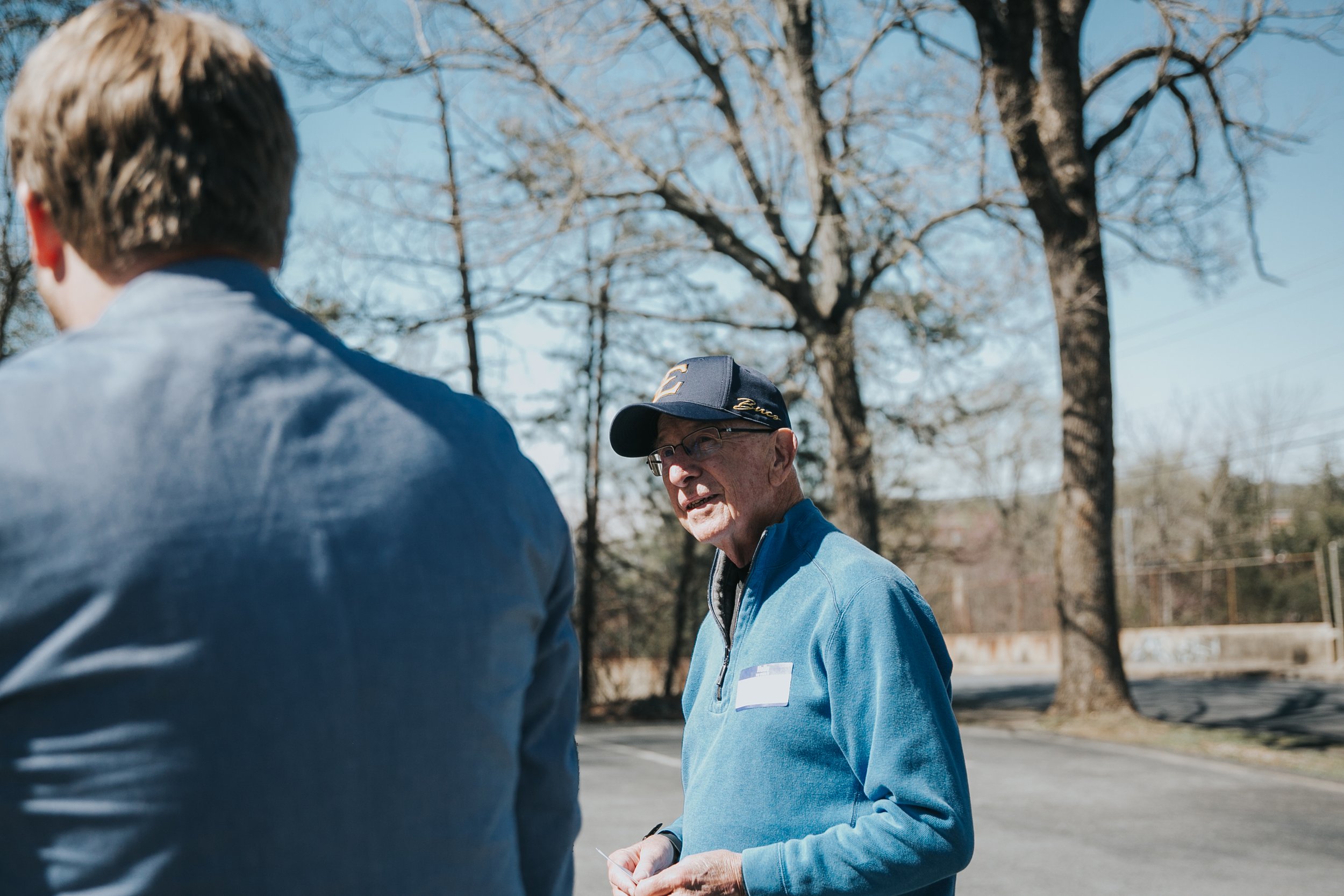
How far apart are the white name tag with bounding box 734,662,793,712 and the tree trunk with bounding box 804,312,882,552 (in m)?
11.9

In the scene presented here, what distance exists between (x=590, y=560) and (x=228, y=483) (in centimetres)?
2019

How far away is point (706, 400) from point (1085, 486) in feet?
39.9

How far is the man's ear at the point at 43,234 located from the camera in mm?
1106

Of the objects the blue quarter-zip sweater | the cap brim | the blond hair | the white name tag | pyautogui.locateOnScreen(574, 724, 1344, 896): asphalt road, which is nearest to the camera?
the blond hair

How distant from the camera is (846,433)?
14.2 m

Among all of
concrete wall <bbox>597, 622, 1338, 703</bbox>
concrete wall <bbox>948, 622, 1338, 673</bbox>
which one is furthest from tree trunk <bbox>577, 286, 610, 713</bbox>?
concrete wall <bbox>948, 622, 1338, 673</bbox>

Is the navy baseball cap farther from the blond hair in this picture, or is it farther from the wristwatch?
the blond hair

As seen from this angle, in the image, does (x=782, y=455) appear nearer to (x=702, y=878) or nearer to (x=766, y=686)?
(x=766, y=686)

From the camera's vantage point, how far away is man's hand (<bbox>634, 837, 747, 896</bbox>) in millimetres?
1962

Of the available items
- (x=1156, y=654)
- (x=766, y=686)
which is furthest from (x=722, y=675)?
(x=1156, y=654)

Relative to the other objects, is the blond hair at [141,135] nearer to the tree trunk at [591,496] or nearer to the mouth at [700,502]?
the mouth at [700,502]

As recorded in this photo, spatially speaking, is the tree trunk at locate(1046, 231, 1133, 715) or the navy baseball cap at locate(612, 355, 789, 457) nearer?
the navy baseball cap at locate(612, 355, 789, 457)

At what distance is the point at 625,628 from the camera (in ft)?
→ 70.2

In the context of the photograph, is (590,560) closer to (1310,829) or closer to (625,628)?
(625,628)
